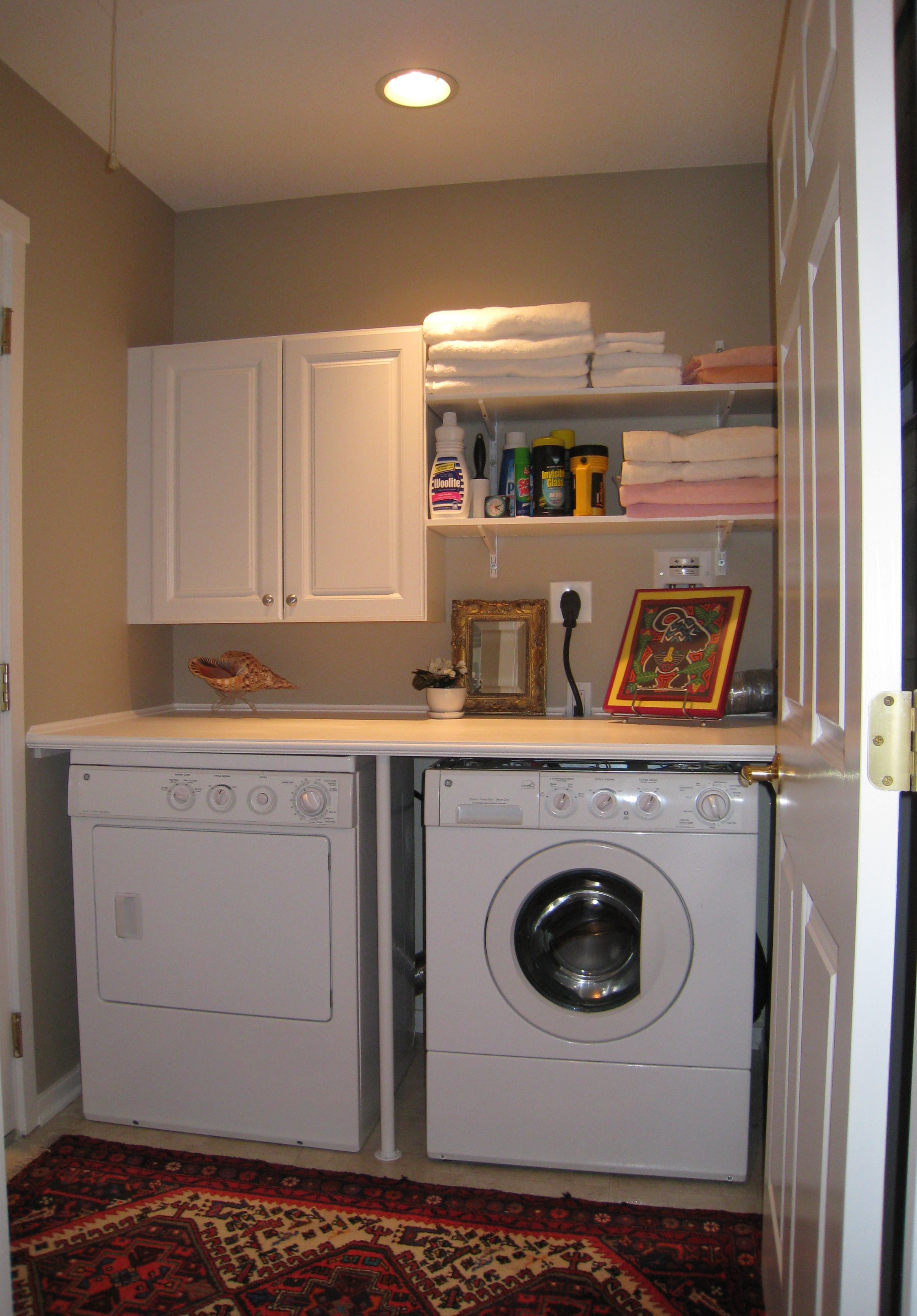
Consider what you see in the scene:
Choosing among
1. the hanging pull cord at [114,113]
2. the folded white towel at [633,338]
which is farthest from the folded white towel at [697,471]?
the hanging pull cord at [114,113]

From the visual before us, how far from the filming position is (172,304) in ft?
9.08

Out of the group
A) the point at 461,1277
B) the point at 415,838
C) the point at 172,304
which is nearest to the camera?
the point at 461,1277

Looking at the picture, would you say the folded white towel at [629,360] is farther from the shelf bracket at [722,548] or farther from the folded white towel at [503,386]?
the shelf bracket at [722,548]

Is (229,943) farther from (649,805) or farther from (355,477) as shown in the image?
(355,477)

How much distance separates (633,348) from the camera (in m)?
2.14

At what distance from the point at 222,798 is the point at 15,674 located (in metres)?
0.58

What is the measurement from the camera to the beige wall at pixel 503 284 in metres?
2.46

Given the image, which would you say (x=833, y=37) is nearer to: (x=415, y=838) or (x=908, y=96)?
(x=908, y=96)

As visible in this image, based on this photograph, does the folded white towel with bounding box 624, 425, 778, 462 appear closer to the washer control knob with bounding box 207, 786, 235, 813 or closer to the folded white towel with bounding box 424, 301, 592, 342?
the folded white towel with bounding box 424, 301, 592, 342

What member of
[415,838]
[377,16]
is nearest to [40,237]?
[377,16]

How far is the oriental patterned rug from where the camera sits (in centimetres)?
156

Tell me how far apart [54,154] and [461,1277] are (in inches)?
107

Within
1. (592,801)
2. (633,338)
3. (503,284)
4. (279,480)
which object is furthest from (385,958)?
(503,284)

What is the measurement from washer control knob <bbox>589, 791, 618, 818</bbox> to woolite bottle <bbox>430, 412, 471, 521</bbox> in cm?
83
